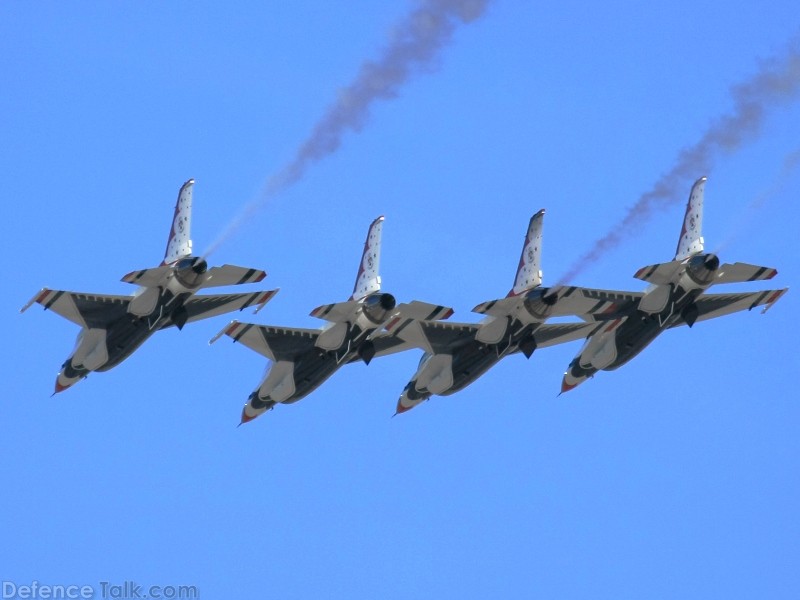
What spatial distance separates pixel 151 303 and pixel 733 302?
18.6 metres

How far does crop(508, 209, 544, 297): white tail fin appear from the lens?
58.6m

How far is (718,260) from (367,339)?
432 inches

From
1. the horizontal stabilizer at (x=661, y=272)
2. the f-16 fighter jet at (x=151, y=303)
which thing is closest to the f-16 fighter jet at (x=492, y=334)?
the horizontal stabilizer at (x=661, y=272)

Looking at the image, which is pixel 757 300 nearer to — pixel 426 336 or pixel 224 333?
pixel 426 336

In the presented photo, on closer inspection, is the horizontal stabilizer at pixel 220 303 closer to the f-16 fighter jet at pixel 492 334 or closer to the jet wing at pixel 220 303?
the jet wing at pixel 220 303

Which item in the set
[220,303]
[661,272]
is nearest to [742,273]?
[661,272]

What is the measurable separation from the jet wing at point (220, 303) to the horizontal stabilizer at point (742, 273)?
14.1m

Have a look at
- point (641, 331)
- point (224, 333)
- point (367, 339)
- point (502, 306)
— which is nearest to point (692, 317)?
point (641, 331)

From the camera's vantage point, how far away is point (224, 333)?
194 ft

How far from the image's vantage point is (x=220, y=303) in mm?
61969

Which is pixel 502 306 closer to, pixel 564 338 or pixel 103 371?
pixel 564 338

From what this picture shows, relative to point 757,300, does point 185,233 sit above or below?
above

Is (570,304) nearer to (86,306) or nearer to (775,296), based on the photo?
(775,296)

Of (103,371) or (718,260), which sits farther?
(103,371)
